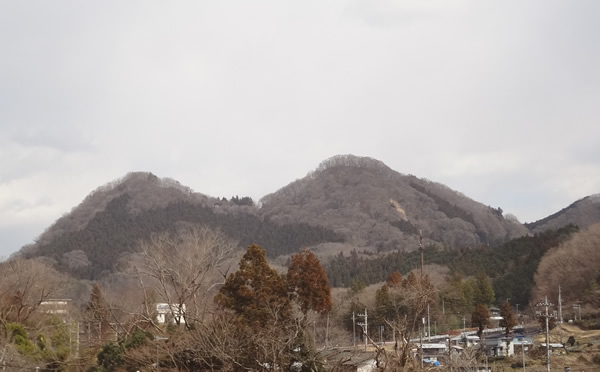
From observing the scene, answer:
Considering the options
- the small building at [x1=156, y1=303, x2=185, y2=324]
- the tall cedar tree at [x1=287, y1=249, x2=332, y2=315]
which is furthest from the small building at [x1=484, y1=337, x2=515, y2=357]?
the small building at [x1=156, y1=303, x2=185, y2=324]

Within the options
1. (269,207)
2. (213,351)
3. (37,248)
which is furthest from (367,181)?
(213,351)

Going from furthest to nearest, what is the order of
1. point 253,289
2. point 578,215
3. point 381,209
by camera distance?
1. point 381,209
2. point 578,215
3. point 253,289

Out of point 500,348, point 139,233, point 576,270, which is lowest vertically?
point 500,348

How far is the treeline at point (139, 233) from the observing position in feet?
288

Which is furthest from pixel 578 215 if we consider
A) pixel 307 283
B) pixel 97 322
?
pixel 97 322

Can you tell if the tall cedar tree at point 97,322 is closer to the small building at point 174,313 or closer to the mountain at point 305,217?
the small building at point 174,313

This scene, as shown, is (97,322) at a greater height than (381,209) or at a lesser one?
lesser

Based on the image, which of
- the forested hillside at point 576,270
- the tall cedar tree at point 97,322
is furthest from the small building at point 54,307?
the forested hillside at point 576,270

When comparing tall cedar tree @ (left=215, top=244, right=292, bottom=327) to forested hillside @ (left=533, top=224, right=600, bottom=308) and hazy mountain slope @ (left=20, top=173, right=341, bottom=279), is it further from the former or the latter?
hazy mountain slope @ (left=20, top=173, right=341, bottom=279)

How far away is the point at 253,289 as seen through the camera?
85.1 ft

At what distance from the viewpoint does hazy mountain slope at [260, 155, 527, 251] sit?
103 m

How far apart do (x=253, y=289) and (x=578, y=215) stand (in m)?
96.3

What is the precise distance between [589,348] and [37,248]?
8121cm

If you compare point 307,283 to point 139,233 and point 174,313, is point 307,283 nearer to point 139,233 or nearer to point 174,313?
point 174,313
